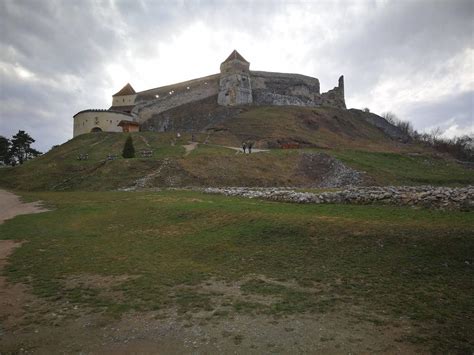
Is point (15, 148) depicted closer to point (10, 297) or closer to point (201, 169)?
point (201, 169)

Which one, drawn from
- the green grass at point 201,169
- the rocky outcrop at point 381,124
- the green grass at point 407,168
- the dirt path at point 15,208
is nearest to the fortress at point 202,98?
the rocky outcrop at point 381,124

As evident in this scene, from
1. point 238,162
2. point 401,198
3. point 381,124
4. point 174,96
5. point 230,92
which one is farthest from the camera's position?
point 381,124

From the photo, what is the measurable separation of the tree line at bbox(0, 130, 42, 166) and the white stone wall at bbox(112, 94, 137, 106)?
17.1 metres

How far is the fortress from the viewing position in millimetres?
54669

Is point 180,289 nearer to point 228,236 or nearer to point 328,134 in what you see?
point 228,236

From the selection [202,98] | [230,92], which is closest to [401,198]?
[230,92]

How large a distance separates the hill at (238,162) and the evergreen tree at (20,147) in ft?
78.7

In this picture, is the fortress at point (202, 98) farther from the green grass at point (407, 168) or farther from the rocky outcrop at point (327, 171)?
the rocky outcrop at point (327, 171)

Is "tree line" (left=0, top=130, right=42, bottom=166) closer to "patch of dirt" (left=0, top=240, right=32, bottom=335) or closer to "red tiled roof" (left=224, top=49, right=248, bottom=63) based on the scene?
"red tiled roof" (left=224, top=49, right=248, bottom=63)

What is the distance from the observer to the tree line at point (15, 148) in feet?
204

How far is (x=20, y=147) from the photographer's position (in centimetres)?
6412

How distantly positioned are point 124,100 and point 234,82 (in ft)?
68.7

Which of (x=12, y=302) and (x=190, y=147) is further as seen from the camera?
(x=190, y=147)

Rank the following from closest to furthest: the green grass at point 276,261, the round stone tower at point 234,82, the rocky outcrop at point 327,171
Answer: the green grass at point 276,261 < the rocky outcrop at point 327,171 < the round stone tower at point 234,82
